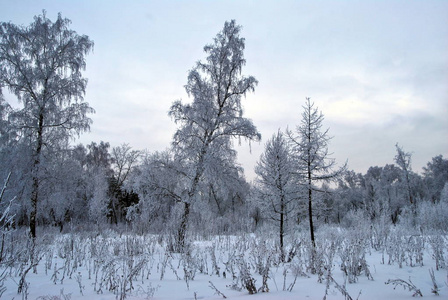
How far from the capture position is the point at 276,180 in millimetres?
9055

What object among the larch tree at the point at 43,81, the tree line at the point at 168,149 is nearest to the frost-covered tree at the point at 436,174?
the tree line at the point at 168,149

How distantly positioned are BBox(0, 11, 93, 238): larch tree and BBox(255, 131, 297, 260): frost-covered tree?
10.3 m

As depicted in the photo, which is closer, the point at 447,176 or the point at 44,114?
the point at 44,114

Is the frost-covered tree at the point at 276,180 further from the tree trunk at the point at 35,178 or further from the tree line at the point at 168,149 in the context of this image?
the tree trunk at the point at 35,178

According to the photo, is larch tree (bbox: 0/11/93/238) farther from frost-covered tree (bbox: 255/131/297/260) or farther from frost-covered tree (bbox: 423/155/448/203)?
frost-covered tree (bbox: 423/155/448/203)

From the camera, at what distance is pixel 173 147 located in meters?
12.0

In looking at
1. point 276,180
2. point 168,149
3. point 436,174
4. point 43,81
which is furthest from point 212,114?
point 436,174

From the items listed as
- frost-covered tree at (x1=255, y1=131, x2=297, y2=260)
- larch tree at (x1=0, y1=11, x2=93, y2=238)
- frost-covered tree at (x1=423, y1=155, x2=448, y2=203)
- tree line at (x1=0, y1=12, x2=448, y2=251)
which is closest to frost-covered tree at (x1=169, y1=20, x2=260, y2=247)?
tree line at (x1=0, y1=12, x2=448, y2=251)

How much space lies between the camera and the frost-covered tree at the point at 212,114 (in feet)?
38.2

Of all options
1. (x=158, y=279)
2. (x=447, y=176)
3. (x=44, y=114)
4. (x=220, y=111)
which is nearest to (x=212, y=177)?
(x=220, y=111)

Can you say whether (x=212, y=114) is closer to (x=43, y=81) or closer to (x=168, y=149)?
(x=168, y=149)

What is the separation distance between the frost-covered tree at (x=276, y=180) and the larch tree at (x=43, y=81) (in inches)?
404

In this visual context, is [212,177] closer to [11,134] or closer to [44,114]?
[44,114]

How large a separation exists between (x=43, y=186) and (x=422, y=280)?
15.7 metres
